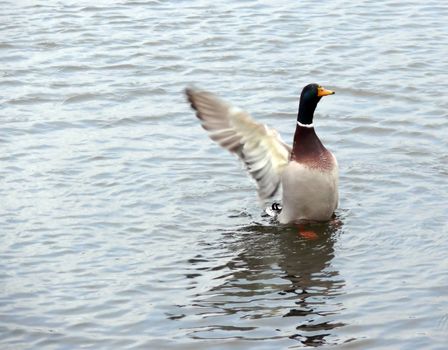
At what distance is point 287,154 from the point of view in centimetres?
955

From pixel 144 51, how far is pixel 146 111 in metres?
2.31

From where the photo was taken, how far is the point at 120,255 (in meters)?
8.55

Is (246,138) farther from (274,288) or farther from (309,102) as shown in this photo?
(274,288)

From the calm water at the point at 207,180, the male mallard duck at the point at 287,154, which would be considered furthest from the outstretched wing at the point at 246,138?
the calm water at the point at 207,180

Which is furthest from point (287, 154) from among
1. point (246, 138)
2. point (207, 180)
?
point (207, 180)

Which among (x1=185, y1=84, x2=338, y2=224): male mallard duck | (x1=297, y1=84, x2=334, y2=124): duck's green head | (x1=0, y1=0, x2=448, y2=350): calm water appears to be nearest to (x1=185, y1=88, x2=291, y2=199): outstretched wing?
(x1=185, y1=84, x2=338, y2=224): male mallard duck

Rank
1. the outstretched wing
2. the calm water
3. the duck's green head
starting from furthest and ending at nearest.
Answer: the duck's green head
the outstretched wing
the calm water

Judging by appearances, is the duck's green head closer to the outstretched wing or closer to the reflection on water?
the outstretched wing

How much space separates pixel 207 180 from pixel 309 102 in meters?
1.37

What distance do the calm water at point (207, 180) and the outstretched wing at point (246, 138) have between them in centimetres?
39

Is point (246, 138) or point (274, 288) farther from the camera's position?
point (246, 138)

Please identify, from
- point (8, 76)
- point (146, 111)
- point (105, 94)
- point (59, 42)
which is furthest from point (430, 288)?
point (59, 42)

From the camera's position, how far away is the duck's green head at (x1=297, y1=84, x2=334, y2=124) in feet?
30.7

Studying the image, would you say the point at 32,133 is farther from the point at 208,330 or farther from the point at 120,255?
the point at 208,330
